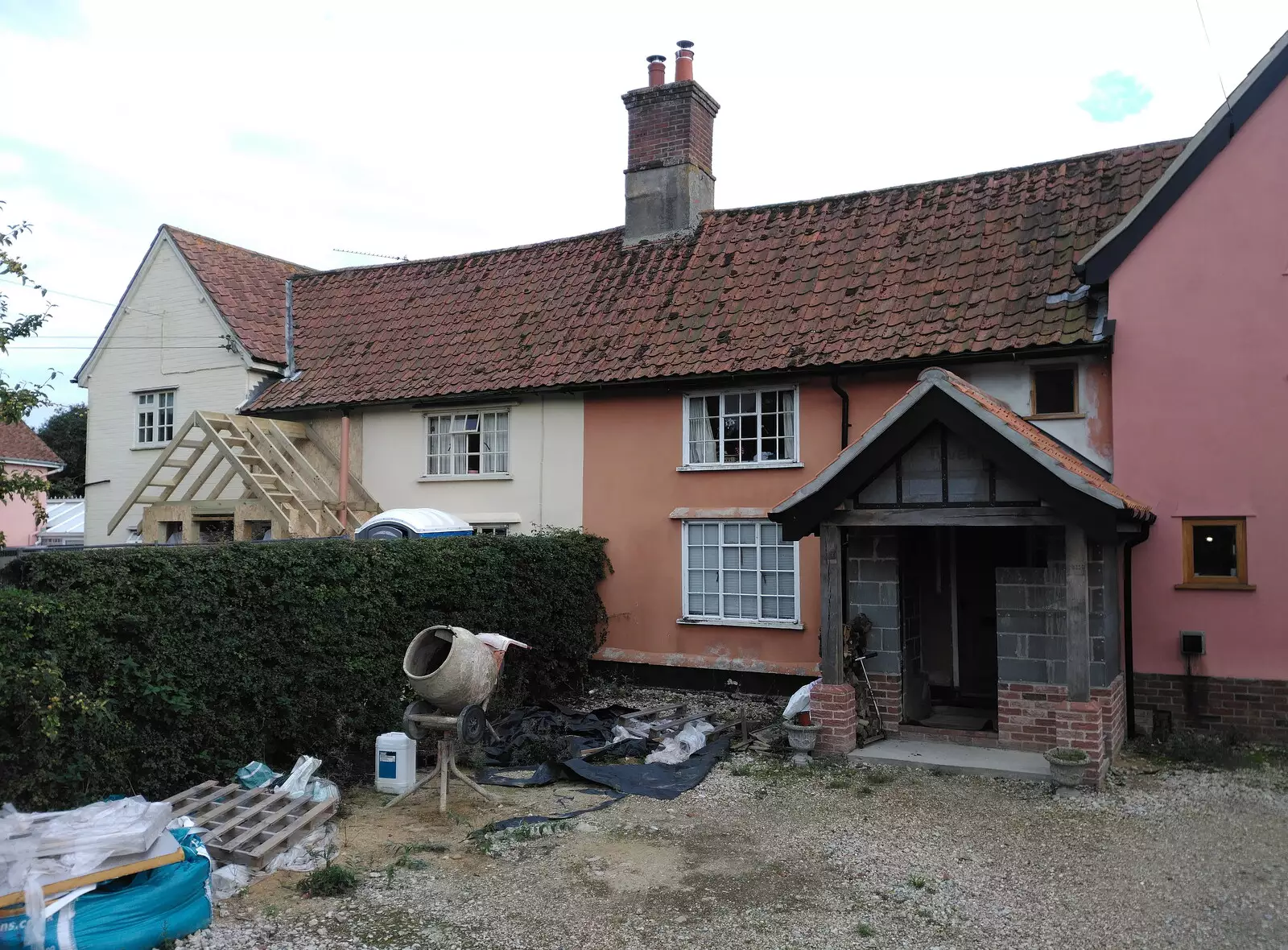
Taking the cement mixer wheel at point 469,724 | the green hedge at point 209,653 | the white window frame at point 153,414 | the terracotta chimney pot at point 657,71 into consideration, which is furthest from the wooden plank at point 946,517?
the white window frame at point 153,414

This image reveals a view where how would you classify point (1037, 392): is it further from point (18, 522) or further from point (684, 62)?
point (18, 522)

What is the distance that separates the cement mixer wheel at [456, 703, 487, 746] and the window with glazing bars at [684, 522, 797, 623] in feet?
19.8

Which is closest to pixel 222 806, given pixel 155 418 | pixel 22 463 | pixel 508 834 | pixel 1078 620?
pixel 508 834

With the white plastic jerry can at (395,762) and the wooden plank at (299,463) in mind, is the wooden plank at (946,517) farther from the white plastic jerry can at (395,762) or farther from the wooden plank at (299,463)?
the wooden plank at (299,463)

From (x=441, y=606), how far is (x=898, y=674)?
538 cm

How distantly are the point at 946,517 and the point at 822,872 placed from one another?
410cm

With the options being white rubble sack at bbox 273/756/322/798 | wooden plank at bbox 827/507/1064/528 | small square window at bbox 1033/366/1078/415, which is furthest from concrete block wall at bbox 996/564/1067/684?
white rubble sack at bbox 273/756/322/798

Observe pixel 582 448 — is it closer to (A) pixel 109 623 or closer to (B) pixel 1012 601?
(B) pixel 1012 601

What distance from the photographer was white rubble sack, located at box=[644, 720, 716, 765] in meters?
10.7

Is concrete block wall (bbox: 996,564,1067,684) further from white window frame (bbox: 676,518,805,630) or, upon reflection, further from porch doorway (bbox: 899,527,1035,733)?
white window frame (bbox: 676,518,805,630)

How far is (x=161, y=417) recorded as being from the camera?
19984 millimetres

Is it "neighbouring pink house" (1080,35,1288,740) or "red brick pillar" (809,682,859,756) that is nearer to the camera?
"red brick pillar" (809,682,859,756)

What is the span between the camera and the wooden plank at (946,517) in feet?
31.8

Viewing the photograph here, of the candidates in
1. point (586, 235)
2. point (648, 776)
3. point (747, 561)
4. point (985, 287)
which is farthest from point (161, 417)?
point (985, 287)
